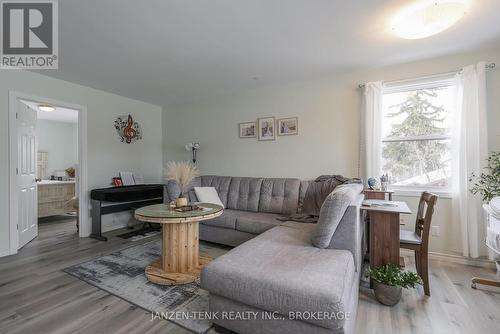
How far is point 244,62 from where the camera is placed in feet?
9.70

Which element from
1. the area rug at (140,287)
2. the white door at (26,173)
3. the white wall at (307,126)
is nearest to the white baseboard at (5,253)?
the white door at (26,173)

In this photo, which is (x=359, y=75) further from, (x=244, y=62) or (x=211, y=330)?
(x=211, y=330)

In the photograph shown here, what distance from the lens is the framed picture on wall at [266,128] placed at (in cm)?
386

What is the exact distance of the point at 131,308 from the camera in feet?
6.11

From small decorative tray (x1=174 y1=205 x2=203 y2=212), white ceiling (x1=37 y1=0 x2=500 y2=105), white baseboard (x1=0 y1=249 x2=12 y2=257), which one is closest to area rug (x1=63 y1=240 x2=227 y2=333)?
small decorative tray (x1=174 y1=205 x2=203 y2=212)

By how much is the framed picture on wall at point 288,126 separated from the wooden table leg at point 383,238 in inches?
73.6

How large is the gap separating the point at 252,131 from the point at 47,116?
534cm

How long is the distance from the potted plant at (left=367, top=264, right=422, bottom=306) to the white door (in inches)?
171

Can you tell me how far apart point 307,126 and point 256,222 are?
5.40 feet

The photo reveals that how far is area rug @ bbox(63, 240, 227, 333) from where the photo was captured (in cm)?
185

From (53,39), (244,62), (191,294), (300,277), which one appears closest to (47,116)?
(53,39)

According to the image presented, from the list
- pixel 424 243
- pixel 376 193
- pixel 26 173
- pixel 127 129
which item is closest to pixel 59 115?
pixel 127 129

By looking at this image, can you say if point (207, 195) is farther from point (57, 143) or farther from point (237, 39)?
point (57, 143)

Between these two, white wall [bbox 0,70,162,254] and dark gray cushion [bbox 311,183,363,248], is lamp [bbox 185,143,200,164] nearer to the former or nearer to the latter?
white wall [bbox 0,70,162,254]
